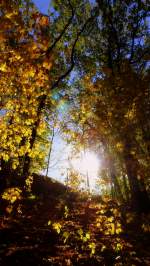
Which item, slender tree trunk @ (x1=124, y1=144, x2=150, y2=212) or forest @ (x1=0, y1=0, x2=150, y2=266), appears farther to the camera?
slender tree trunk @ (x1=124, y1=144, x2=150, y2=212)

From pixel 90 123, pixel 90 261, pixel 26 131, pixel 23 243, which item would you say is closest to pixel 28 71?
pixel 26 131

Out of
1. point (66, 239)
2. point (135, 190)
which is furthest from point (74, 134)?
point (66, 239)

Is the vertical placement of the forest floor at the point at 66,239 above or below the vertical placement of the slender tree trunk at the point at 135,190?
below

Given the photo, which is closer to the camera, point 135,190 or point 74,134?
point 135,190

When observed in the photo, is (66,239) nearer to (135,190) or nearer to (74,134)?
(135,190)

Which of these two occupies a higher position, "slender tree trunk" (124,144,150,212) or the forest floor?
"slender tree trunk" (124,144,150,212)

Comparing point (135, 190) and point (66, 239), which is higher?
point (135, 190)

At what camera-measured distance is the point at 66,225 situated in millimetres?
11570

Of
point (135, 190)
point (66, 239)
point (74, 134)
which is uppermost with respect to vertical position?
point (74, 134)

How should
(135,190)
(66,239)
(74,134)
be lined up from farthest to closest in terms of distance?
(74,134) → (135,190) → (66,239)

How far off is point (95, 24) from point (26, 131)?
1328cm

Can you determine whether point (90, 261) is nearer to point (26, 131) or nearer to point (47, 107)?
point (26, 131)

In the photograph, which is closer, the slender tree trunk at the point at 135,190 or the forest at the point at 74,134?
the forest at the point at 74,134

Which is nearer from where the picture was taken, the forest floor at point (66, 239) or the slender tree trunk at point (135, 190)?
the forest floor at point (66, 239)
